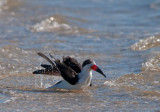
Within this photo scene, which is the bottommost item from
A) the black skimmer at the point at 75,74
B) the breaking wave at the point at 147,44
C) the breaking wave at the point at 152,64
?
the black skimmer at the point at 75,74

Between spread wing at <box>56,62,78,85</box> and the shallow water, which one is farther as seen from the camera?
spread wing at <box>56,62,78,85</box>

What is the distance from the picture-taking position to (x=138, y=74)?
28.8 feet

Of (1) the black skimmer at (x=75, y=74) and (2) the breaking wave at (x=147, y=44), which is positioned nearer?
(1) the black skimmer at (x=75, y=74)

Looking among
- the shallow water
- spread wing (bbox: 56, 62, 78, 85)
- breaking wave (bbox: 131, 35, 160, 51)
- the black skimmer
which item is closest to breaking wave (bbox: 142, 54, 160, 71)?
the shallow water

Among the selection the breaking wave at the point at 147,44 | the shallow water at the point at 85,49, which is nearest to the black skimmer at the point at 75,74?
the shallow water at the point at 85,49

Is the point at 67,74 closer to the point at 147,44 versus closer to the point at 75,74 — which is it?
the point at 75,74

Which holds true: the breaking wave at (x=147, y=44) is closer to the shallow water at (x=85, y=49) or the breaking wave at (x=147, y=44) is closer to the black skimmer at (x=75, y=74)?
the shallow water at (x=85, y=49)

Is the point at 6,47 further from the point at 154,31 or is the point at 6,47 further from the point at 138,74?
the point at 154,31

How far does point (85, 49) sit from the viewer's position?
11430 mm

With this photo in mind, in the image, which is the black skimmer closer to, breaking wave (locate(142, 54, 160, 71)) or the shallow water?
the shallow water

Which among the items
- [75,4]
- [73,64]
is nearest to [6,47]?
[73,64]

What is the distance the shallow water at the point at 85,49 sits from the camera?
7117 millimetres

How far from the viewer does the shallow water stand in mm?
7117

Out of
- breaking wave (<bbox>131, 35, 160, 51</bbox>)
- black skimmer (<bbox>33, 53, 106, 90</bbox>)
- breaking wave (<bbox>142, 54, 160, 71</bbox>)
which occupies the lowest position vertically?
black skimmer (<bbox>33, 53, 106, 90</bbox>)
